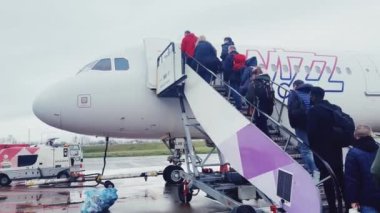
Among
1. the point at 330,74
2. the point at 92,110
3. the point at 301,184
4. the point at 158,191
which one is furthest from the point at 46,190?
the point at 301,184

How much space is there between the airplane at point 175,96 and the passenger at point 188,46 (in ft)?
0.60

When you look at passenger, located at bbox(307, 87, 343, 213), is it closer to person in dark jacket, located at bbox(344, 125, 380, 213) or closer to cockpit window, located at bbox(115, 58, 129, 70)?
person in dark jacket, located at bbox(344, 125, 380, 213)

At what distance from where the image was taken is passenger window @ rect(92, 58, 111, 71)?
462 inches

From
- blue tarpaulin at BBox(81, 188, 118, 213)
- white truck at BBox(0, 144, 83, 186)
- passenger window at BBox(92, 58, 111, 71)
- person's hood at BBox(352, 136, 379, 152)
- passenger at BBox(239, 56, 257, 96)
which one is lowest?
white truck at BBox(0, 144, 83, 186)

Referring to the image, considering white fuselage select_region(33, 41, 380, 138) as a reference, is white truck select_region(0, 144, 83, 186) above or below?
below

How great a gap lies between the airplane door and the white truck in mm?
12098

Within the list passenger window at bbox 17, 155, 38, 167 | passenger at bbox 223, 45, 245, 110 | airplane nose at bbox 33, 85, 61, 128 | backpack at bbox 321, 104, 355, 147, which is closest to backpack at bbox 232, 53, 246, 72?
passenger at bbox 223, 45, 245, 110

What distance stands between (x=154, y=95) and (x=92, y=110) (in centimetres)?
162

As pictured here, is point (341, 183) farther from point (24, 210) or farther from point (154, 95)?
point (24, 210)

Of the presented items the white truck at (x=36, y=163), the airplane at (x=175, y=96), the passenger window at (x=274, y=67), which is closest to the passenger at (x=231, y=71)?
the airplane at (x=175, y=96)

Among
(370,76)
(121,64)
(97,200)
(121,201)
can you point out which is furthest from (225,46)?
(370,76)

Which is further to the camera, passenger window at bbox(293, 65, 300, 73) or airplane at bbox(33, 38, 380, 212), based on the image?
passenger window at bbox(293, 65, 300, 73)

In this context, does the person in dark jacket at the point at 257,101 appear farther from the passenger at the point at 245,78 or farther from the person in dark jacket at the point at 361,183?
the person in dark jacket at the point at 361,183

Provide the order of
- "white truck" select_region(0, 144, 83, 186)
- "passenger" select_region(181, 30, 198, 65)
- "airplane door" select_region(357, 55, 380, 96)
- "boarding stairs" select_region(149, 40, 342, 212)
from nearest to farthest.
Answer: "boarding stairs" select_region(149, 40, 342, 212) → "passenger" select_region(181, 30, 198, 65) → "airplane door" select_region(357, 55, 380, 96) → "white truck" select_region(0, 144, 83, 186)
